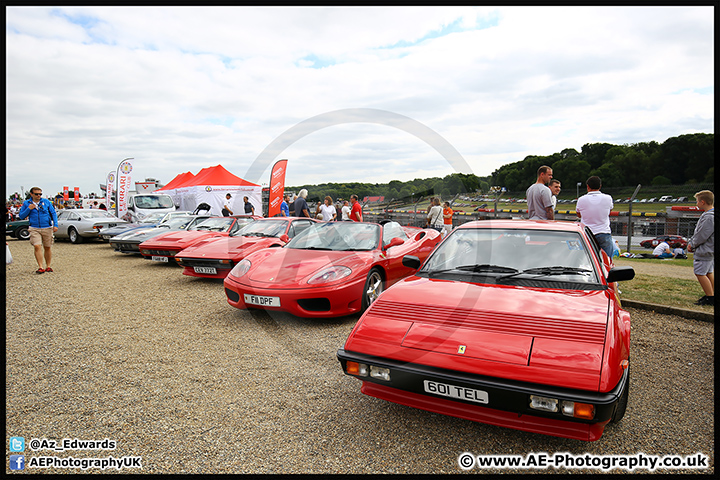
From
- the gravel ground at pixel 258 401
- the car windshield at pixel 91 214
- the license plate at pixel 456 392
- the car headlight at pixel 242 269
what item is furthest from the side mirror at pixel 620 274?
the car windshield at pixel 91 214

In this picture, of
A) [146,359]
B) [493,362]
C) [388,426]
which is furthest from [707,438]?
[146,359]

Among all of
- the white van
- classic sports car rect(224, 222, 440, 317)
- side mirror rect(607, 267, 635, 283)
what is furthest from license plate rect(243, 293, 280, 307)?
the white van

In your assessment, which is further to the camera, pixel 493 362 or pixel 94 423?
pixel 94 423

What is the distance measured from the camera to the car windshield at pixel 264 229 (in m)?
8.06

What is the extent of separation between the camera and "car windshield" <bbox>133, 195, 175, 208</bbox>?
18452 millimetres

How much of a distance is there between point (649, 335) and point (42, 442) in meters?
5.24

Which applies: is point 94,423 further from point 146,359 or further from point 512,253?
point 512,253

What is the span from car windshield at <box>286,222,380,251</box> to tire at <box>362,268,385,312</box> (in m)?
0.42

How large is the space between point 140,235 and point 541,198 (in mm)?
9874

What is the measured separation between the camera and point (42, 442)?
240 centimetres

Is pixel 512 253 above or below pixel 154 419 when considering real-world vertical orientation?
above

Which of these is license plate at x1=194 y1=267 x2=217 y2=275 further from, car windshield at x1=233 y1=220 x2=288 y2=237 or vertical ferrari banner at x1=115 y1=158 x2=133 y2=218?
vertical ferrari banner at x1=115 y1=158 x2=133 y2=218

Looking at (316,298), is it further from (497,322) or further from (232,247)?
(232,247)

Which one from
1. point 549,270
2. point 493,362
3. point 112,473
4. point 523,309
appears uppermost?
point 549,270
